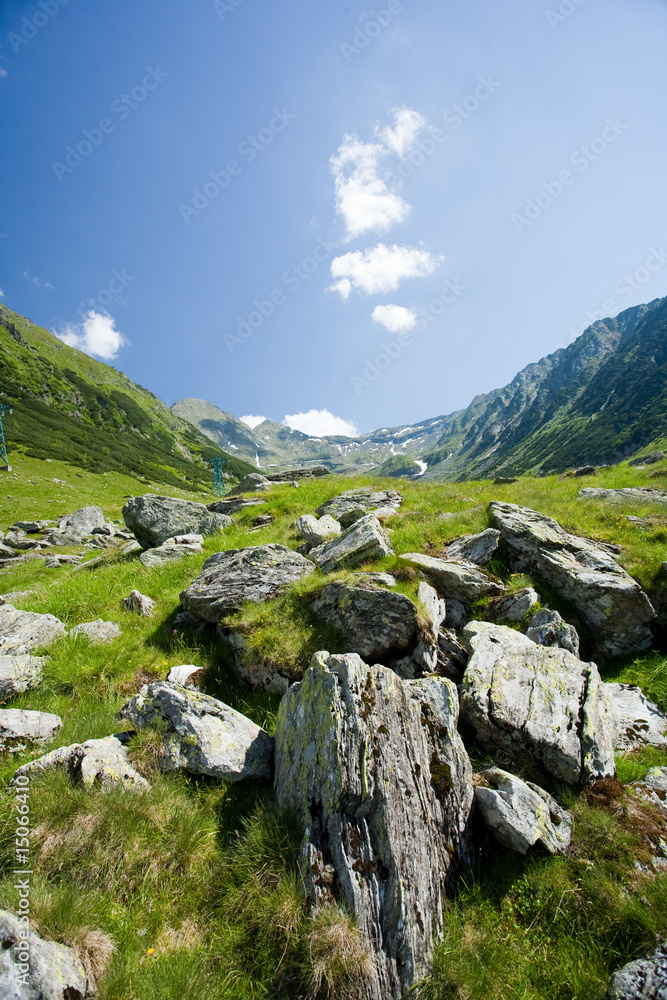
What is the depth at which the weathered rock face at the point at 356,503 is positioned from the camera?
1605 cm

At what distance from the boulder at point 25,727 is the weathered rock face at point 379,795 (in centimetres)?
381

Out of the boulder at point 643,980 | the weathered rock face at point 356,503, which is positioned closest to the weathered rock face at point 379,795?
the boulder at point 643,980

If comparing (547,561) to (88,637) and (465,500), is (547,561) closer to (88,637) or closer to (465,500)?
(465,500)

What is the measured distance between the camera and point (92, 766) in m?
5.29

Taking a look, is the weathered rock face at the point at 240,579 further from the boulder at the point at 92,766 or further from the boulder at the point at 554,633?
the boulder at the point at 554,633

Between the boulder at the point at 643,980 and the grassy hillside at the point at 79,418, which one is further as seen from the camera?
the grassy hillside at the point at 79,418

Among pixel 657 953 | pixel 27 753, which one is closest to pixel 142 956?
pixel 27 753

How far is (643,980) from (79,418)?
15154 cm

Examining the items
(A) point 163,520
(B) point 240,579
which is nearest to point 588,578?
(B) point 240,579

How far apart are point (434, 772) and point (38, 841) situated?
5.15 meters

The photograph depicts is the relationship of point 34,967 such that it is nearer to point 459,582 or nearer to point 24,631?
point 24,631

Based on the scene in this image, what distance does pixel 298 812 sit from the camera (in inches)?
207

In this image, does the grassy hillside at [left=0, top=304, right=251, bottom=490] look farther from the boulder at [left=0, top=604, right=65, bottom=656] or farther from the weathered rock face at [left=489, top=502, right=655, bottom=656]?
the weathered rock face at [left=489, top=502, right=655, bottom=656]

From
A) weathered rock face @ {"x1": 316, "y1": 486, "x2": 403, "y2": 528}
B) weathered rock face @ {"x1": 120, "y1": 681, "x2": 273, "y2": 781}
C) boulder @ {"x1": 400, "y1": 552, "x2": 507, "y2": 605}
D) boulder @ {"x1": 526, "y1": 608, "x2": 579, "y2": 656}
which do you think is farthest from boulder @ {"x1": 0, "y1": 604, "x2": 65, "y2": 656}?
boulder @ {"x1": 526, "y1": 608, "x2": 579, "y2": 656}
